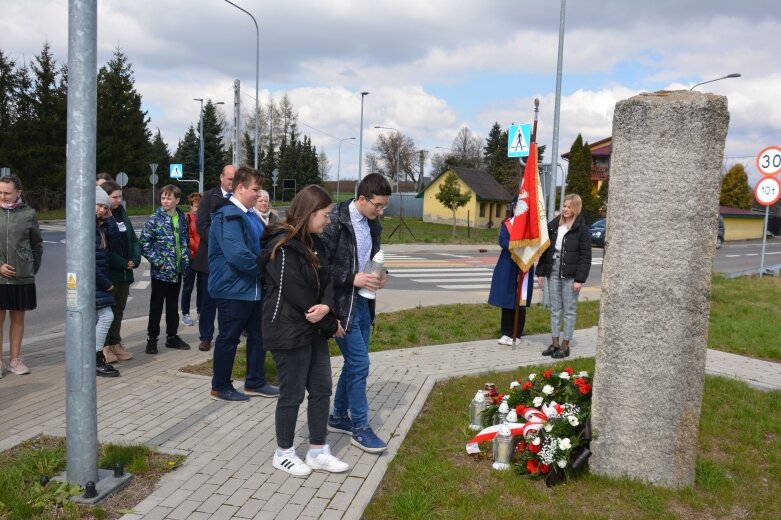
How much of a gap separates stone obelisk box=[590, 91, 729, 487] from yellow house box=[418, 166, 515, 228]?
50.4 meters

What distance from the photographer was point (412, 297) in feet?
44.6

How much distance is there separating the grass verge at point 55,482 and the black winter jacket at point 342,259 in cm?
147

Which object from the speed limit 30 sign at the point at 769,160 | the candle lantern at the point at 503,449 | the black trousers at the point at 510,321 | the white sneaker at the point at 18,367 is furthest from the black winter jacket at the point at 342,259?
the speed limit 30 sign at the point at 769,160

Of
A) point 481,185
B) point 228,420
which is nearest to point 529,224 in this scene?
point 228,420

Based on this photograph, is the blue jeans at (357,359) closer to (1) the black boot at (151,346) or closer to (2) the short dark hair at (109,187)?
(2) the short dark hair at (109,187)

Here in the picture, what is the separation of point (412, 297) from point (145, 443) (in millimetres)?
9302

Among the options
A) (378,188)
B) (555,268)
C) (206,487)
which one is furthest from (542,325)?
(206,487)

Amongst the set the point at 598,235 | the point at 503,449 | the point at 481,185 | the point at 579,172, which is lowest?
the point at 503,449

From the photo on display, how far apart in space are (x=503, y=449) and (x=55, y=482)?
280 centimetres

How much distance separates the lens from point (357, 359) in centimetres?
457

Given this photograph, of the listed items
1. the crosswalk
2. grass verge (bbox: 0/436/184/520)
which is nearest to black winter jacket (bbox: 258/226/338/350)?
grass verge (bbox: 0/436/184/520)

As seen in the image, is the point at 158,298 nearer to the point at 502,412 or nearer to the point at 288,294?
the point at 288,294

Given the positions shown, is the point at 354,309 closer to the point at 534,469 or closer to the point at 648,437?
the point at 534,469

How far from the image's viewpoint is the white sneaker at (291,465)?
414cm
